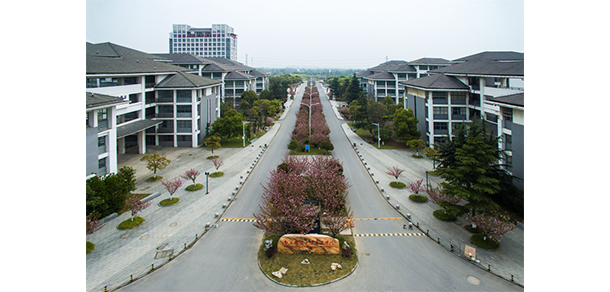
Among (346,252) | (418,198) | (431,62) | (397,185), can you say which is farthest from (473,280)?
(431,62)

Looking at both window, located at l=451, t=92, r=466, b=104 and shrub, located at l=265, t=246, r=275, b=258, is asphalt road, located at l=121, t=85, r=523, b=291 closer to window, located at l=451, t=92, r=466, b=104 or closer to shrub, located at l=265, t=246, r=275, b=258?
shrub, located at l=265, t=246, r=275, b=258

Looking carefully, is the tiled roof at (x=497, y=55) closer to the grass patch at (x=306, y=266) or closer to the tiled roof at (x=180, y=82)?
the tiled roof at (x=180, y=82)

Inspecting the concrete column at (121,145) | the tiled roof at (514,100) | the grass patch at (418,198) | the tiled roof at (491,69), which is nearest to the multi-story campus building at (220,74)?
the concrete column at (121,145)

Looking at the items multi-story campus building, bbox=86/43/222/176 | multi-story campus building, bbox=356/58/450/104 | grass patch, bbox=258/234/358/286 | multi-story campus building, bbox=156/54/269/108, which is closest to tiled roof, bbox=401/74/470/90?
multi-story campus building, bbox=86/43/222/176

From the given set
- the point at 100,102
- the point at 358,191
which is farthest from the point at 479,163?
the point at 100,102

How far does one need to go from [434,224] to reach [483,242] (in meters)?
2.57

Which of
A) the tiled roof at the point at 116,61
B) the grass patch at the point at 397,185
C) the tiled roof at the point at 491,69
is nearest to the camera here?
the grass patch at the point at 397,185

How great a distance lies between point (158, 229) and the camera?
16844 millimetres

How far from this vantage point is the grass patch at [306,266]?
1280cm

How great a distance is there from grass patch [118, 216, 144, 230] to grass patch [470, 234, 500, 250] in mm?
16084

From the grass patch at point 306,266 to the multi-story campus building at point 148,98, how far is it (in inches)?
756

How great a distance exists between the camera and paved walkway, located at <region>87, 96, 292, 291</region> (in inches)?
526

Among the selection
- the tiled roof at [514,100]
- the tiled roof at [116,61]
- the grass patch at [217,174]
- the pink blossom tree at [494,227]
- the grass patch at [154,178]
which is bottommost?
the pink blossom tree at [494,227]

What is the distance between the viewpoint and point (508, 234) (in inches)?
642
